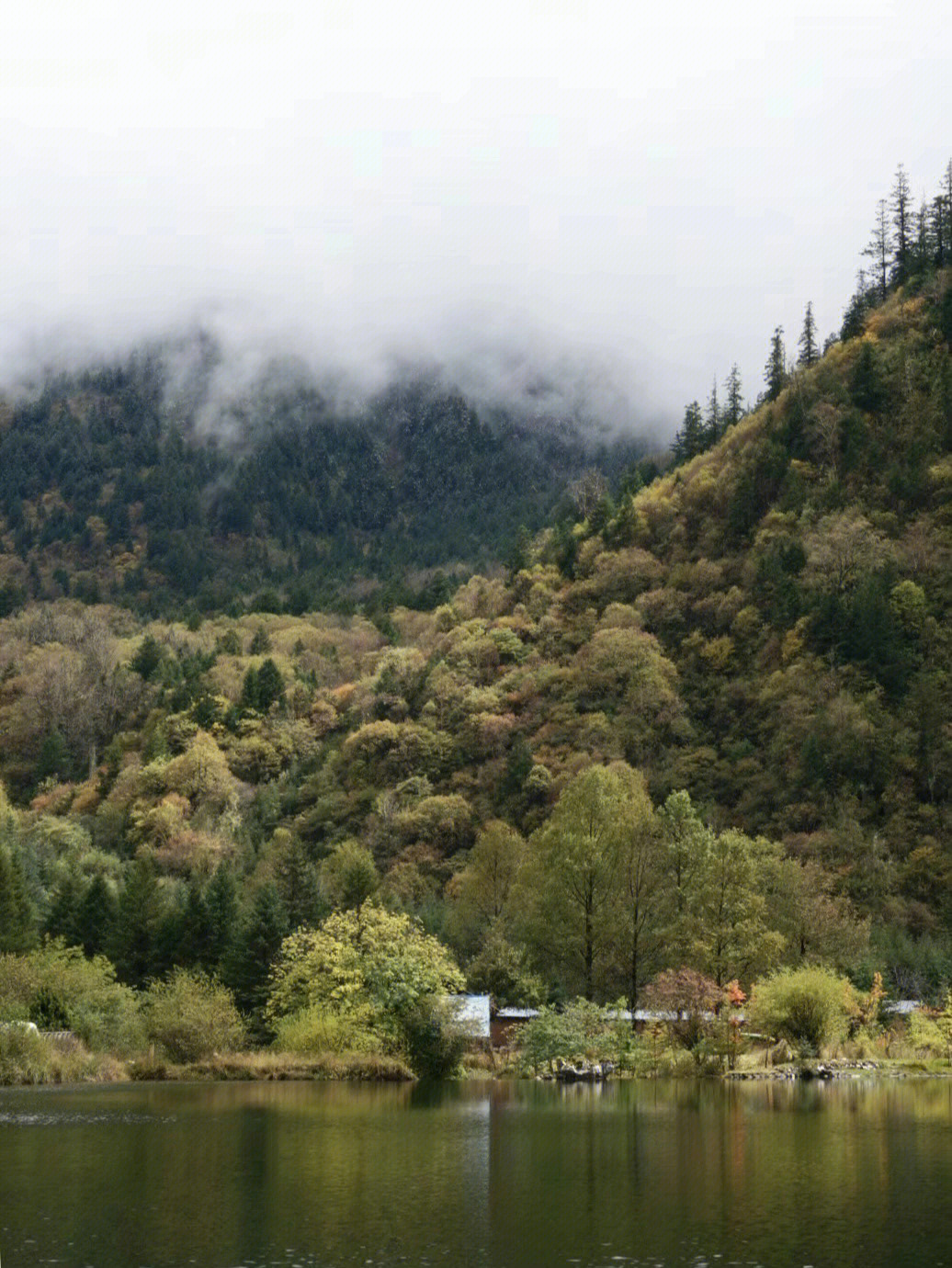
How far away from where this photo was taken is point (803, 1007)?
7775cm

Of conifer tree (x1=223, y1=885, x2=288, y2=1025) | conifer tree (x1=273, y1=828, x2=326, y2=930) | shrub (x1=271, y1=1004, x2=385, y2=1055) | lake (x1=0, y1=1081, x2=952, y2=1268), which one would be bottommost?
lake (x1=0, y1=1081, x2=952, y2=1268)

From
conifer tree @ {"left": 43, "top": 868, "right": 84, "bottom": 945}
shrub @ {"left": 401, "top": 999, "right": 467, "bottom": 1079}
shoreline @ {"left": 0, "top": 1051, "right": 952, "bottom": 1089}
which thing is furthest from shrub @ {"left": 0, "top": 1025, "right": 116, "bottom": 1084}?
conifer tree @ {"left": 43, "top": 868, "right": 84, "bottom": 945}

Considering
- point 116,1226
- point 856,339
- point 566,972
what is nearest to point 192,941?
point 566,972

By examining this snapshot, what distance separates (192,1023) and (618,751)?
58721 millimetres

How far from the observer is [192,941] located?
330 ft

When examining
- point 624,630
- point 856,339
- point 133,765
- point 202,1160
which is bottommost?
point 202,1160

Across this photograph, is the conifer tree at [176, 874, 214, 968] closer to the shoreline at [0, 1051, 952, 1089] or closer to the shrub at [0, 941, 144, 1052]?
the shrub at [0, 941, 144, 1052]

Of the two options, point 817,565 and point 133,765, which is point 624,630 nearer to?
point 817,565

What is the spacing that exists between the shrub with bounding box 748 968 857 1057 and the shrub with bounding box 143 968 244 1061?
2630cm

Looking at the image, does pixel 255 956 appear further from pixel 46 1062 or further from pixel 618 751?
pixel 618 751

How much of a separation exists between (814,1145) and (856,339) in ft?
417

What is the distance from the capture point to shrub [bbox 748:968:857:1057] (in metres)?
76.4

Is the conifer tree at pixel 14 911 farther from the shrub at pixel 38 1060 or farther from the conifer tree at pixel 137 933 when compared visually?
the shrub at pixel 38 1060

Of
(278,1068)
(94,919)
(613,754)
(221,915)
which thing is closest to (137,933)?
(94,919)
